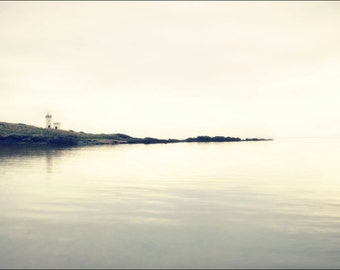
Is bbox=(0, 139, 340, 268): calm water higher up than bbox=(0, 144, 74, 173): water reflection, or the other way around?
bbox=(0, 144, 74, 173): water reflection

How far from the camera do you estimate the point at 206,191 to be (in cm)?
3259

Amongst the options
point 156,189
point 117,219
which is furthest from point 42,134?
point 117,219

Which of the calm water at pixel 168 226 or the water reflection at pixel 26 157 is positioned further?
the water reflection at pixel 26 157

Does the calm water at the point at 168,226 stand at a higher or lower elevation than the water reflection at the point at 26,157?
lower

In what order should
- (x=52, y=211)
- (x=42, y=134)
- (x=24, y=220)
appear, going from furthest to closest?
1. (x=42, y=134)
2. (x=52, y=211)
3. (x=24, y=220)

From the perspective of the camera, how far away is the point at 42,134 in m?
184

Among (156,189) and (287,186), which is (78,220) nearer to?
(156,189)

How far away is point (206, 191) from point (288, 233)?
14.5m

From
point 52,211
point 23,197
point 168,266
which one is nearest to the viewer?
point 168,266

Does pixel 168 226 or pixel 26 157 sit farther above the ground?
pixel 26 157

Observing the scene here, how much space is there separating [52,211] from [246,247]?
14.2 metres

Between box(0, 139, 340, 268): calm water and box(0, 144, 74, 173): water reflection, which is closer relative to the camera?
box(0, 139, 340, 268): calm water

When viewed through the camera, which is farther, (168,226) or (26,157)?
(26,157)

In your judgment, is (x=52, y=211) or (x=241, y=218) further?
(x=52, y=211)
